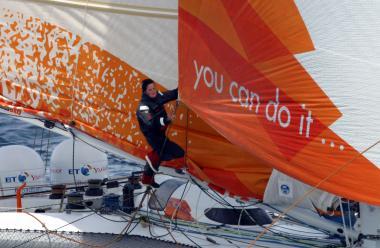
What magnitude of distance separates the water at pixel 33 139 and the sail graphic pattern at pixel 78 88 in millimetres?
3919

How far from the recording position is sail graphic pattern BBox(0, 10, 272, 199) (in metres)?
6.27

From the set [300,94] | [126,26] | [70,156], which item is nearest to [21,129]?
[70,156]

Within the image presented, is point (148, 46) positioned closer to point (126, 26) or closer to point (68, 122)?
point (126, 26)

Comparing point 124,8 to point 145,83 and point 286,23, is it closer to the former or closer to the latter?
point 145,83

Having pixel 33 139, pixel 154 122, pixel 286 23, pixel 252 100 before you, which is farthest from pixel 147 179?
pixel 33 139

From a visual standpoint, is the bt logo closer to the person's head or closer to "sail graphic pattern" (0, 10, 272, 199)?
"sail graphic pattern" (0, 10, 272, 199)

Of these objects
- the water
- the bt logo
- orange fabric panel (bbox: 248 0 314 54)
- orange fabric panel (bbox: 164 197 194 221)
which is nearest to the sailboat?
orange fabric panel (bbox: 248 0 314 54)

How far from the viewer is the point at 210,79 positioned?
17.1 ft

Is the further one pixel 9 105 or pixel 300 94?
pixel 9 105

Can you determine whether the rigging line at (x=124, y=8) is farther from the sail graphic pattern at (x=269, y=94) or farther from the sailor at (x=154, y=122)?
the sail graphic pattern at (x=269, y=94)

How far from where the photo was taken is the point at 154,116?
19.5 feet

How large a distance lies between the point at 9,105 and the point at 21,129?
6424mm

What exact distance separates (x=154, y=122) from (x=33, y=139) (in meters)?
7.08

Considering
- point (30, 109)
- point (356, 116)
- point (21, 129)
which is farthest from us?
point (21, 129)
